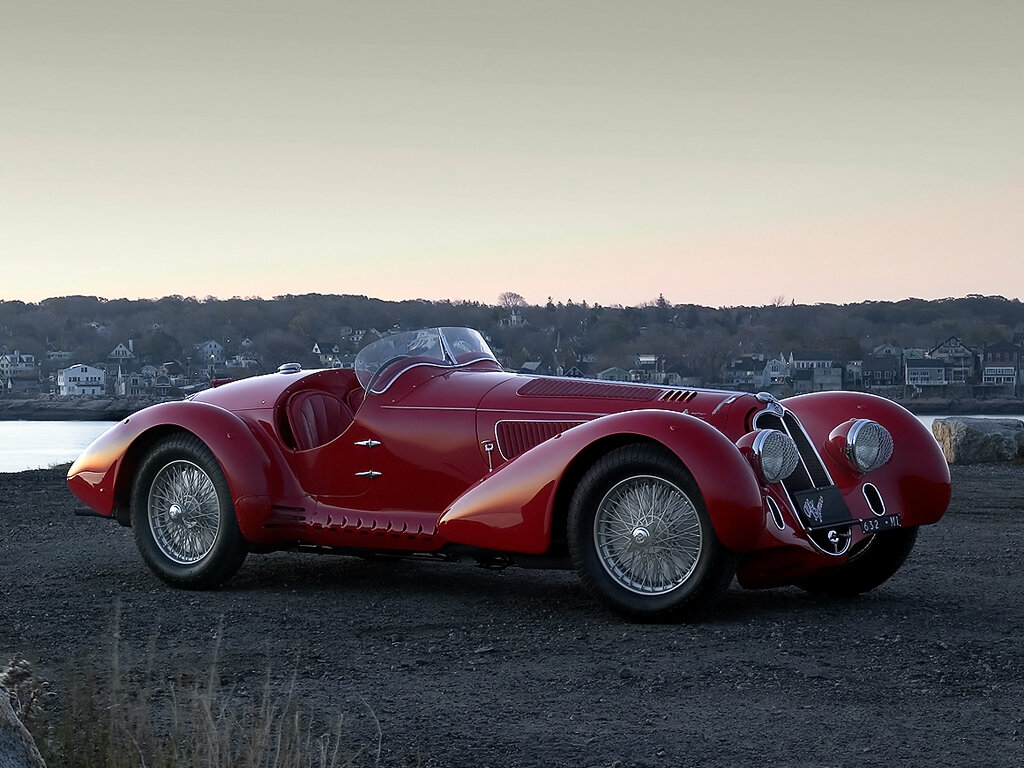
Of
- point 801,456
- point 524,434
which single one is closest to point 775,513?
point 801,456

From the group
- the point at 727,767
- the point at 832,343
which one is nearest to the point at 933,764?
the point at 727,767

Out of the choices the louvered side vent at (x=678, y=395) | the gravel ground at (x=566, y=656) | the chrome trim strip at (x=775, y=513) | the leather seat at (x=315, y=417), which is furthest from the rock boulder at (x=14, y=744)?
the leather seat at (x=315, y=417)

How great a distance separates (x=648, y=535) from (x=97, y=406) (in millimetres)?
111562

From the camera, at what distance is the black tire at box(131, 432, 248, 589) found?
809 centimetres

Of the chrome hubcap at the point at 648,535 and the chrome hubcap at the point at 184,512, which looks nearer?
the chrome hubcap at the point at 648,535

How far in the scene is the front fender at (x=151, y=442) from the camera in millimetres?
8063

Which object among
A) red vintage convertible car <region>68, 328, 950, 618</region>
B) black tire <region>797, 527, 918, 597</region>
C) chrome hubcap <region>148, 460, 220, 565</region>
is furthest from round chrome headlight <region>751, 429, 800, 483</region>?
chrome hubcap <region>148, 460, 220, 565</region>

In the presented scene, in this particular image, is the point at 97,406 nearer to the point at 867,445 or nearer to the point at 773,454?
the point at 867,445

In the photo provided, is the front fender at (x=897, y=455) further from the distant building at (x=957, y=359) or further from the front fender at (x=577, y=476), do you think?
the distant building at (x=957, y=359)

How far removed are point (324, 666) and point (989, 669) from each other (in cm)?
291

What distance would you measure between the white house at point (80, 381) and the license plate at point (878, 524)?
4232 inches

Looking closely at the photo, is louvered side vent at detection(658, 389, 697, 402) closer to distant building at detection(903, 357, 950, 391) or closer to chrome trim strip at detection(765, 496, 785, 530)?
chrome trim strip at detection(765, 496, 785, 530)

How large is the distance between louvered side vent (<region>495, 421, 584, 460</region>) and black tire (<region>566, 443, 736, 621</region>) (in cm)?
67

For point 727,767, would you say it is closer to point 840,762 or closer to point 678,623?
point 840,762
